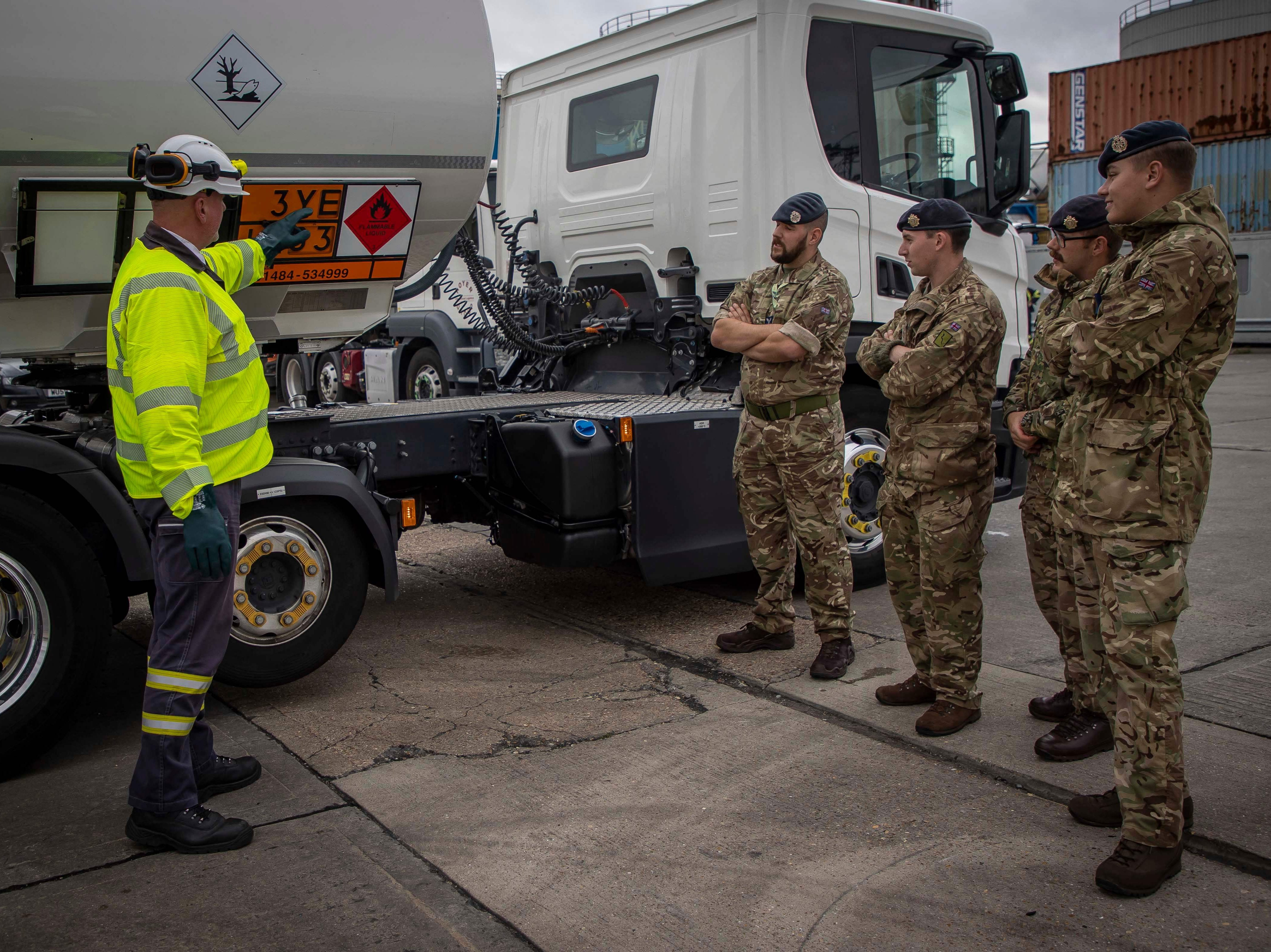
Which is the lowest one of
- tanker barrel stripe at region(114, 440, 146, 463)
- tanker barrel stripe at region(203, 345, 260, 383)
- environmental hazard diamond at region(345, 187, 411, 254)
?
tanker barrel stripe at region(114, 440, 146, 463)

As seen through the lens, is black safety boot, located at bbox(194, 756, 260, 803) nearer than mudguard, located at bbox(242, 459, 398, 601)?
Yes

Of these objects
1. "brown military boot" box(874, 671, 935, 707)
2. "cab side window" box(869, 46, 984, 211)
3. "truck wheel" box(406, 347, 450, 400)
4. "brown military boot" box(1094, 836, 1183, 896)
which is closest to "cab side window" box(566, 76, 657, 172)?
"cab side window" box(869, 46, 984, 211)

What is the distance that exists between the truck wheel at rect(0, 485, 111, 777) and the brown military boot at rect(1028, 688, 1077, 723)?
315cm

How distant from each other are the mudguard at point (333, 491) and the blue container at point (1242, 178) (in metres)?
23.6

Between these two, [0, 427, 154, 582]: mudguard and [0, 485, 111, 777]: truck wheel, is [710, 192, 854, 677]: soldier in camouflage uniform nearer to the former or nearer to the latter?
[0, 427, 154, 582]: mudguard

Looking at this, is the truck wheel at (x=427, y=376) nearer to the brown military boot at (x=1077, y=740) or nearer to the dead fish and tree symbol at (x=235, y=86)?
the dead fish and tree symbol at (x=235, y=86)

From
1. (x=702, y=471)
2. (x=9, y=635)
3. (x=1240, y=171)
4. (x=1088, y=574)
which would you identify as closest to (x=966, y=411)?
(x=1088, y=574)

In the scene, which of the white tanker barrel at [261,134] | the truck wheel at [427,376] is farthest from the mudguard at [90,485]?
the truck wheel at [427,376]

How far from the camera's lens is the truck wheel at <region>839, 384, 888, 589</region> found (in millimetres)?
5727

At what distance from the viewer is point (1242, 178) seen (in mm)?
25891

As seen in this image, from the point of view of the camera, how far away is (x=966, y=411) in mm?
3838

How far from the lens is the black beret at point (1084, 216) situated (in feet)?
12.1

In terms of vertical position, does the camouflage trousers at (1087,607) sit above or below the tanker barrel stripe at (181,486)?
below

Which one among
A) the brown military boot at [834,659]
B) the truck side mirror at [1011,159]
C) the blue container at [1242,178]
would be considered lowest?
the brown military boot at [834,659]
